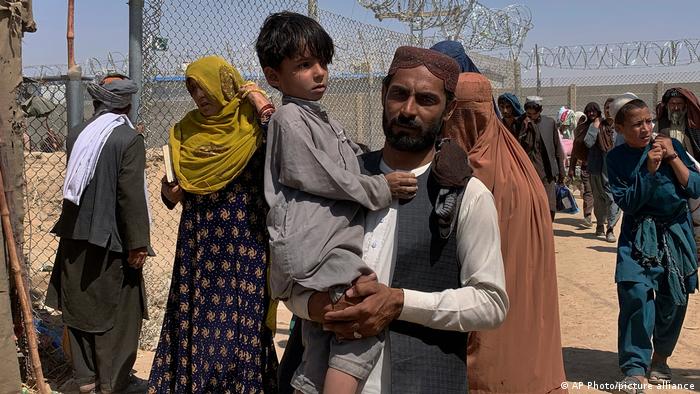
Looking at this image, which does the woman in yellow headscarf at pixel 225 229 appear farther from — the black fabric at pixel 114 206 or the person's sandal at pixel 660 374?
the person's sandal at pixel 660 374

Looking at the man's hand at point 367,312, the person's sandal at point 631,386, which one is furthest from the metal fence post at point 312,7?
the man's hand at point 367,312

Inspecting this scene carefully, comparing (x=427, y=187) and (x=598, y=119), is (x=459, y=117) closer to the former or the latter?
(x=427, y=187)

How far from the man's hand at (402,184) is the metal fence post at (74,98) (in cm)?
346

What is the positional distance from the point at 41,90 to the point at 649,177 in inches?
164

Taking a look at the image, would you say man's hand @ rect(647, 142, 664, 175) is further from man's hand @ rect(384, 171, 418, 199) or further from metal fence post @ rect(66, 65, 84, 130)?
metal fence post @ rect(66, 65, 84, 130)

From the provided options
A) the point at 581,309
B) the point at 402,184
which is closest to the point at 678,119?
the point at 581,309

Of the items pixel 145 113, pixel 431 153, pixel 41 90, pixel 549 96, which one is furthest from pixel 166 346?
pixel 549 96

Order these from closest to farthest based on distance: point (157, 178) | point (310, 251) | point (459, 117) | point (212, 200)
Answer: point (310, 251), point (459, 117), point (212, 200), point (157, 178)

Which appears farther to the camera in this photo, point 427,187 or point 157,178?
point 157,178

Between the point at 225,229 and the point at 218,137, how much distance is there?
402 millimetres

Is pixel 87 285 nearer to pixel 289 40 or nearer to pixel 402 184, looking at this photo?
pixel 289 40

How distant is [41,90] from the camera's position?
5430mm

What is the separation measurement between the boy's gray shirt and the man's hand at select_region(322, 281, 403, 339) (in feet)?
0.16

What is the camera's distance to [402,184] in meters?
1.97
